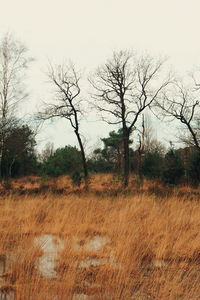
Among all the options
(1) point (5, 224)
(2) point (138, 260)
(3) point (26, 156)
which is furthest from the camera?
(3) point (26, 156)

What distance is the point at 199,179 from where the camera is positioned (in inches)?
754

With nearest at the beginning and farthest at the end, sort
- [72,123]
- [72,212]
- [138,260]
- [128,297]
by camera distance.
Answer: [128,297]
[138,260]
[72,212]
[72,123]

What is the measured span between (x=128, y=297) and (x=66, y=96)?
848 inches

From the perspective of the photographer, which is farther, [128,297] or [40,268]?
[40,268]

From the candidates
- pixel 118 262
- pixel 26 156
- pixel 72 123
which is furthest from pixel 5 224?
pixel 26 156

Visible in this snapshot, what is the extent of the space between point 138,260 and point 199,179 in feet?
52.2

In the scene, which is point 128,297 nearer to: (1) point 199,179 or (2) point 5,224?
(2) point 5,224

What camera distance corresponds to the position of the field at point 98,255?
3129 millimetres

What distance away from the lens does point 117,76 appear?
23.3 m

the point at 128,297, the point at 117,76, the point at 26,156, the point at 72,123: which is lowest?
the point at 128,297

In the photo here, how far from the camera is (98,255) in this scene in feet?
14.7

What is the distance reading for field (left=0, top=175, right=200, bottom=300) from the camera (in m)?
3.13

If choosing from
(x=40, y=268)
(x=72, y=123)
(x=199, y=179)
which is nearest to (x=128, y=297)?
(x=40, y=268)

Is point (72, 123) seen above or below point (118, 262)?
above
